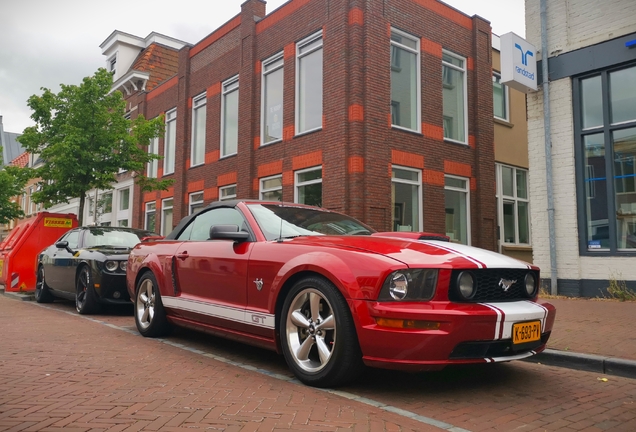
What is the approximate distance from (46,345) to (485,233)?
40.8 feet

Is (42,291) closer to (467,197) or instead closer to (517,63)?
(517,63)

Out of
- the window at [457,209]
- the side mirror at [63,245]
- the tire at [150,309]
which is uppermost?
the window at [457,209]

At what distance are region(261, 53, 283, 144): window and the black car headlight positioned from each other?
12.0 meters

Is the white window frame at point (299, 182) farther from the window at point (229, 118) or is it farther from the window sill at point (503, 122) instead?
the window sill at point (503, 122)

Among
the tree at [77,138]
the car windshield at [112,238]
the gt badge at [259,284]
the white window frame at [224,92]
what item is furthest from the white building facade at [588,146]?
the tree at [77,138]

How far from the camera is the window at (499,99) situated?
17.7 metres

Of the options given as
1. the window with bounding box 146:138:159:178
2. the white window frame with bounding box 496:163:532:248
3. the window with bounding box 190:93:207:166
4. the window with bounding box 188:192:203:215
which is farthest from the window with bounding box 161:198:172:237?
the white window frame with bounding box 496:163:532:248

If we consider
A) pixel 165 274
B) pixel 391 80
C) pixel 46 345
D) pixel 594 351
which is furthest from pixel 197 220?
pixel 391 80

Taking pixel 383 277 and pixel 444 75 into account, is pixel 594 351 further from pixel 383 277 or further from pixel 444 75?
pixel 444 75

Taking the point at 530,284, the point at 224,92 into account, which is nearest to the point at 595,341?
the point at 530,284

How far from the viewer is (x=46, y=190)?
50.1 ft

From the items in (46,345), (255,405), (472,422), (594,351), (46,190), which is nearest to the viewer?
(472,422)

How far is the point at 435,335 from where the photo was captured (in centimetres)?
368

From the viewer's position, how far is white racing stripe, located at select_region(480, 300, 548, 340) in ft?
12.6
